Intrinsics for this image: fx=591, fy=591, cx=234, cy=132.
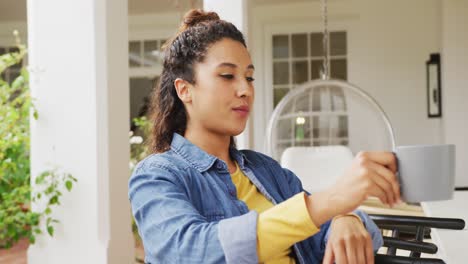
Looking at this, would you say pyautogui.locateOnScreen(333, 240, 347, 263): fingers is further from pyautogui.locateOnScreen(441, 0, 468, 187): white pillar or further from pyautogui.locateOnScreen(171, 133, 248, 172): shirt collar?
pyautogui.locateOnScreen(441, 0, 468, 187): white pillar

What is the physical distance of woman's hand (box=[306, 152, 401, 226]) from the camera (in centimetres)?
77

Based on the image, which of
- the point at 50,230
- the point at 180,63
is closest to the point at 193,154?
the point at 180,63

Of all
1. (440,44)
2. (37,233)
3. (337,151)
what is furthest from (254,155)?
(440,44)

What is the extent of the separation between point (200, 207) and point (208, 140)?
19cm

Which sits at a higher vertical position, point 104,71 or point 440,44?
point 440,44

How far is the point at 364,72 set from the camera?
7035mm

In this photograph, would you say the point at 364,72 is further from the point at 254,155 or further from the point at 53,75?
the point at 254,155

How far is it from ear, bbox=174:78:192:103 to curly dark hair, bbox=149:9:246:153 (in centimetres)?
1

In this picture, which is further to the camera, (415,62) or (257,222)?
(415,62)

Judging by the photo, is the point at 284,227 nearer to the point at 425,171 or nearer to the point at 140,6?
the point at 425,171

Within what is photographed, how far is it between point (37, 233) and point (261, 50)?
5355 millimetres

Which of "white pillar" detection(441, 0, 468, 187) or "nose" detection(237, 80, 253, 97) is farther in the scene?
"white pillar" detection(441, 0, 468, 187)

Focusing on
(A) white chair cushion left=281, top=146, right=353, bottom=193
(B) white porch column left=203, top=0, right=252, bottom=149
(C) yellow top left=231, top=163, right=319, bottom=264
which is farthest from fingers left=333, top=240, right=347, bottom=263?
(A) white chair cushion left=281, top=146, right=353, bottom=193

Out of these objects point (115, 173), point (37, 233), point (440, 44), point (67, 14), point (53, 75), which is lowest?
point (37, 233)
